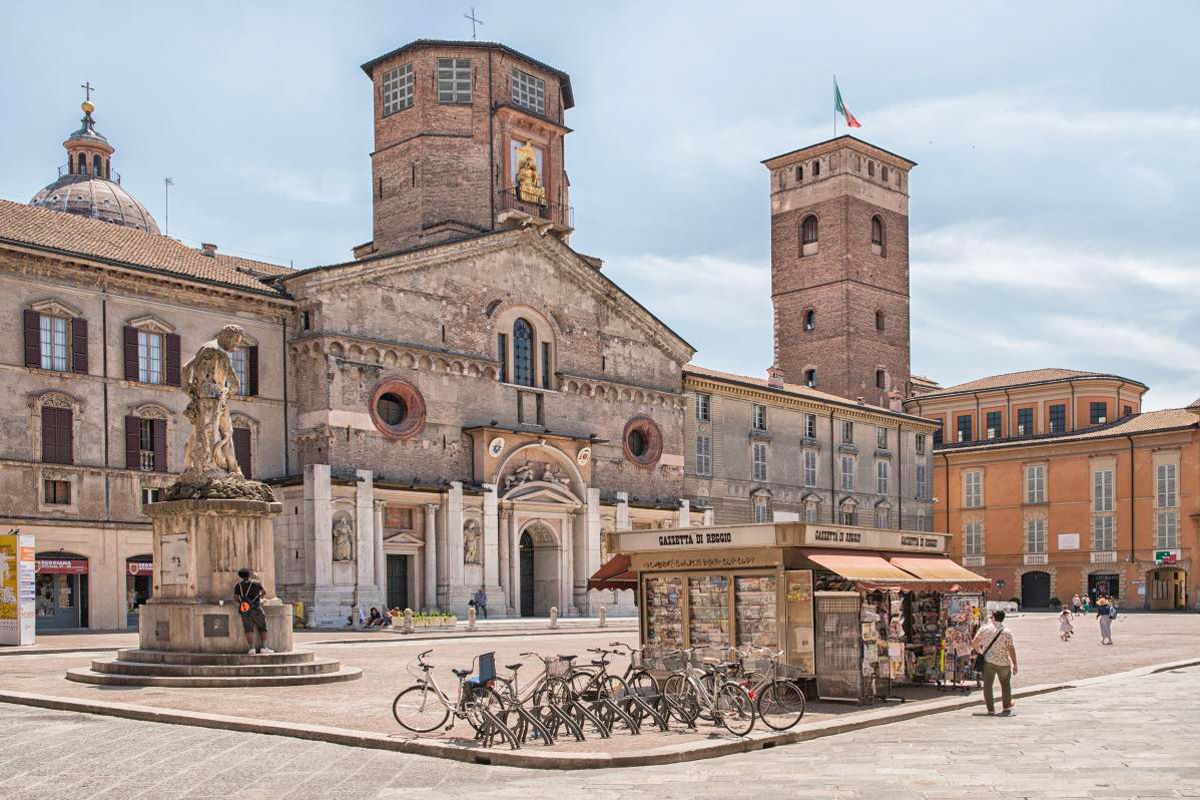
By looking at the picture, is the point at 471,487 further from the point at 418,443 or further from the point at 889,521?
the point at 889,521

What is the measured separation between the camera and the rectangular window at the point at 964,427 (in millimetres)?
84562

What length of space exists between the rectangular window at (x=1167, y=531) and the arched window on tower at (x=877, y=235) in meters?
24.1

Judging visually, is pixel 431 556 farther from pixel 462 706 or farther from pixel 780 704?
pixel 462 706

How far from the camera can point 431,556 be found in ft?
158

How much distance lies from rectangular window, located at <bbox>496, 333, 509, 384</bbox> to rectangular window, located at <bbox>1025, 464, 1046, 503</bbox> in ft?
127

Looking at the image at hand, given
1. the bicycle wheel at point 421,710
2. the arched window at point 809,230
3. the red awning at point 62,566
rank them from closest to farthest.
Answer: the bicycle wheel at point 421,710 < the red awning at point 62,566 < the arched window at point 809,230

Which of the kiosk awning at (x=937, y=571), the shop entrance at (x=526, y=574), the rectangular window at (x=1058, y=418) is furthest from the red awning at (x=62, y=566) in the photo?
the rectangular window at (x=1058, y=418)

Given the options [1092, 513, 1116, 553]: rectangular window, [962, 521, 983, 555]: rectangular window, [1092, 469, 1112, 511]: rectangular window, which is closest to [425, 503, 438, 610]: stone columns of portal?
[962, 521, 983, 555]: rectangular window

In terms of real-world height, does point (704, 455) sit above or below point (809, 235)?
below

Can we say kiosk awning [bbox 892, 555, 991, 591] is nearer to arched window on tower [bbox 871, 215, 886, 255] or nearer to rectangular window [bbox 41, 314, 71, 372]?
rectangular window [bbox 41, 314, 71, 372]

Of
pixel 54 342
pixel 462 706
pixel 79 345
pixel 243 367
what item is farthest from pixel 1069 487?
pixel 462 706

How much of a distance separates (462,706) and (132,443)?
29.4 meters

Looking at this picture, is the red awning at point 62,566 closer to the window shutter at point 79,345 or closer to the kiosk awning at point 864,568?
the window shutter at point 79,345

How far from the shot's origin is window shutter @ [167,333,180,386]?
141ft
